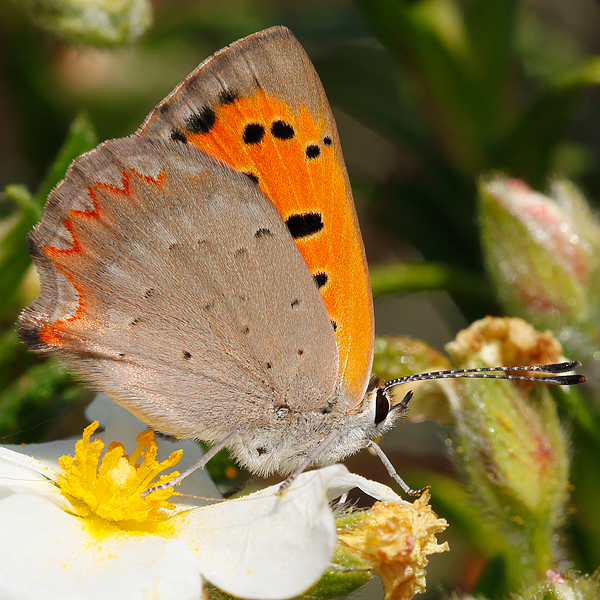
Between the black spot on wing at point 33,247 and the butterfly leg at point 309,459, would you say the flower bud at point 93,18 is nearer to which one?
the black spot on wing at point 33,247

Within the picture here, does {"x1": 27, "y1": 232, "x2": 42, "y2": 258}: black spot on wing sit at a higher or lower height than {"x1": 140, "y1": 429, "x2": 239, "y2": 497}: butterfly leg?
higher

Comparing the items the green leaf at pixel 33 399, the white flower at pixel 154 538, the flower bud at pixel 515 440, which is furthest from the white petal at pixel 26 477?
the flower bud at pixel 515 440

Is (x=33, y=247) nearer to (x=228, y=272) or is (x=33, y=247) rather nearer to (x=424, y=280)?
(x=228, y=272)

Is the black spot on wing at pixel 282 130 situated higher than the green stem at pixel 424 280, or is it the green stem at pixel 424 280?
the black spot on wing at pixel 282 130

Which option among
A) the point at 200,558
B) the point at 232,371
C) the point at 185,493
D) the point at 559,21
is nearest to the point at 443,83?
the point at 559,21

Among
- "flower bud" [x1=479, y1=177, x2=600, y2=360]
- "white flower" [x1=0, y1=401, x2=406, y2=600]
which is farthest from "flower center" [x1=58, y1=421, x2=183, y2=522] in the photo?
"flower bud" [x1=479, y1=177, x2=600, y2=360]

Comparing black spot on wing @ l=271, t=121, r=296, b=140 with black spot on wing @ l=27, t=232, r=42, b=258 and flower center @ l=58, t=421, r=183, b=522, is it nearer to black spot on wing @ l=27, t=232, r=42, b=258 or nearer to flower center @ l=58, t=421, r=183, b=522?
black spot on wing @ l=27, t=232, r=42, b=258

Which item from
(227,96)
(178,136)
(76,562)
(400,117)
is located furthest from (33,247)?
(400,117)
